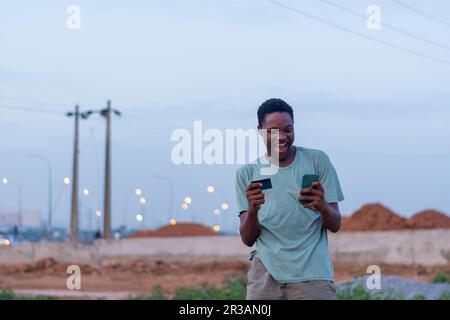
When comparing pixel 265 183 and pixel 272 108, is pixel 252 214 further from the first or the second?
pixel 272 108

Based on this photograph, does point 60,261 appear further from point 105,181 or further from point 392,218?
point 392,218

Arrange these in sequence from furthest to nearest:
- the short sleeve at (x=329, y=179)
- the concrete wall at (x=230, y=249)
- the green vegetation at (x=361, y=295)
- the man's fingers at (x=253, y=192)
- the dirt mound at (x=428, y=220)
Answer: the dirt mound at (x=428, y=220), the concrete wall at (x=230, y=249), the green vegetation at (x=361, y=295), the short sleeve at (x=329, y=179), the man's fingers at (x=253, y=192)

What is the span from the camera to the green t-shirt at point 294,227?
4.69m

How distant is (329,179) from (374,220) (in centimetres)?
3933

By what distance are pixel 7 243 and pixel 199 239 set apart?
9405 mm

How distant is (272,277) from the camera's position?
4730 millimetres

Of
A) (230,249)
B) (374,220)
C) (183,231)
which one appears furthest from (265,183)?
(183,231)

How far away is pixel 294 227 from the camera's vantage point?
470 cm

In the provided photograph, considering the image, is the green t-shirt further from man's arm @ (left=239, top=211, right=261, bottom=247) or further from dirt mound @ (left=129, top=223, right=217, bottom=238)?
dirt mound @ (left=129, top=223, right=217, bottom=238)

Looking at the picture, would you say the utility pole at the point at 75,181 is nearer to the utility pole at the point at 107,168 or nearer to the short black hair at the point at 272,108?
the utility pole at the point at 107,168

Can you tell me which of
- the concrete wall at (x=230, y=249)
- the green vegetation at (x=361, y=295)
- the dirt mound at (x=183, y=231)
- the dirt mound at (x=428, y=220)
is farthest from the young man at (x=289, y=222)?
the dirt mound at (x=183, y=231)

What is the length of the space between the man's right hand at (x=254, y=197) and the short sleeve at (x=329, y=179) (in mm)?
336
